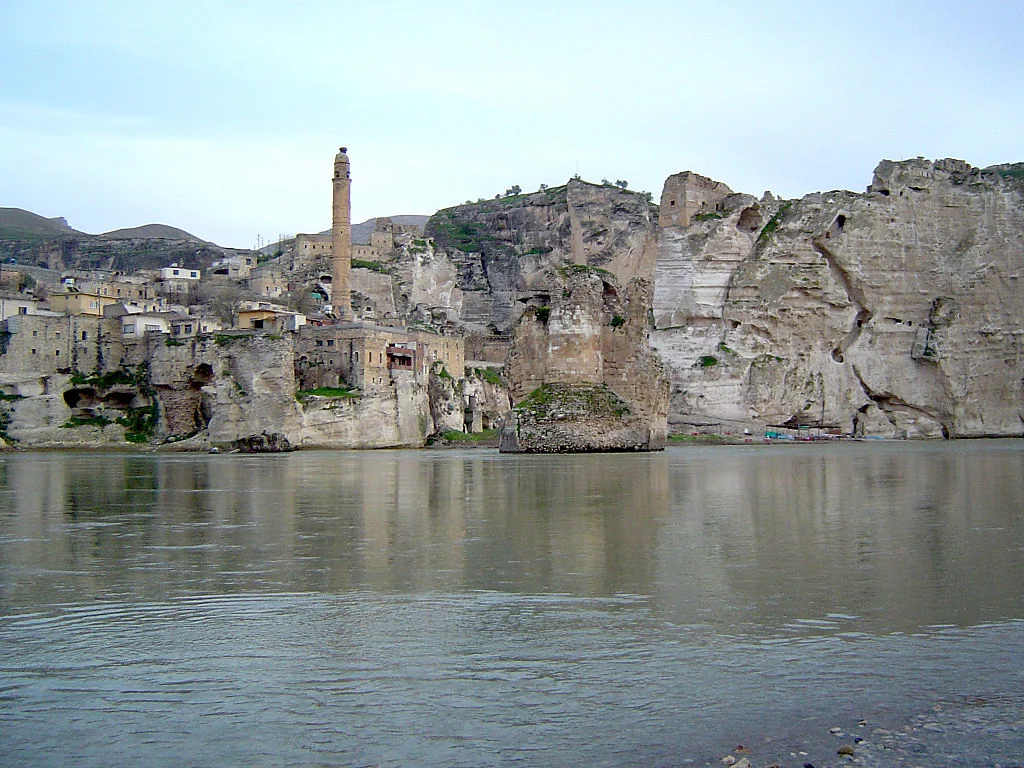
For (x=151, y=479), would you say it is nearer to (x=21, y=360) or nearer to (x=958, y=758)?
(x=958, y=758)

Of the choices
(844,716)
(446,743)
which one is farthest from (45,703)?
(844,716)

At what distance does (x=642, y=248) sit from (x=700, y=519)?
72.3 m

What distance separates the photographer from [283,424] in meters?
47.0

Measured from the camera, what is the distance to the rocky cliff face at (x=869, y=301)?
58.8 meters

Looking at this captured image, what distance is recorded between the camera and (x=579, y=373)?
3803cm

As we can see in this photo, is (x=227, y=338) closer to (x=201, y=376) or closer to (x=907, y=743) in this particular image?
(x=201, y=376)

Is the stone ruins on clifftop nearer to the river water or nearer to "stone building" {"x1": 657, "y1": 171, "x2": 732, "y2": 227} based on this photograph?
"stone building" {"x1": 657, "y1": 171, "x2": 732, "y2": 227}

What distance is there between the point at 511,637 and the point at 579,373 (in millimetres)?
30949

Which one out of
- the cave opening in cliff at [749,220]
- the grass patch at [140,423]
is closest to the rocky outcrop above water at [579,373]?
the grass patch at [140,423]

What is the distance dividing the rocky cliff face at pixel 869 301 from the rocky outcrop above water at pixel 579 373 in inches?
708

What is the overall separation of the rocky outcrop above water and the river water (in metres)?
22.6

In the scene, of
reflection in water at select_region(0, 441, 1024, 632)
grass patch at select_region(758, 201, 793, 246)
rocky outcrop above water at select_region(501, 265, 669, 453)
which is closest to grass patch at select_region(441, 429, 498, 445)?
rocky outcrop above water at select_region(501, 265, 669, 453)

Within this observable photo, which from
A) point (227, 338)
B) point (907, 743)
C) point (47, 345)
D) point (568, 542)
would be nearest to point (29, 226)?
point (47, 345)

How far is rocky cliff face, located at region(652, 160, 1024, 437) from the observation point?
5878 cm
